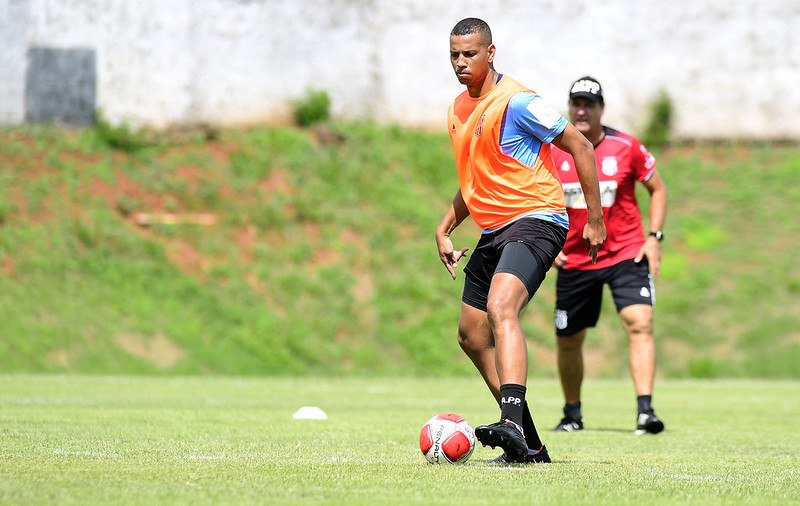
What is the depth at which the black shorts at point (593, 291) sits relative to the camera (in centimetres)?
915

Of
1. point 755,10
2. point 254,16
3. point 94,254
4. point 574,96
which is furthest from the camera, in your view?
point 755,10

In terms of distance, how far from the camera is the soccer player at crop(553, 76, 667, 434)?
911cm

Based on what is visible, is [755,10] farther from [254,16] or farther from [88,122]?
[88,122]

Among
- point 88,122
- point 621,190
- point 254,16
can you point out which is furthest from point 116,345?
point 621,190

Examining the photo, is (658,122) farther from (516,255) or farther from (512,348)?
(512,348)

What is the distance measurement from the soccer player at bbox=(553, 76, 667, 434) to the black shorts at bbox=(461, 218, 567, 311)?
331cm

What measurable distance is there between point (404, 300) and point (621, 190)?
11561mm

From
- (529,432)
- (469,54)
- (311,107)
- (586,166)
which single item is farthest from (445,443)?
(311,107)

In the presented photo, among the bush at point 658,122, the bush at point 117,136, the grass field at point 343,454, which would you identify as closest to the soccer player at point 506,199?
the grass field at point 343,454

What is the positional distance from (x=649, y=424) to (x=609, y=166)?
2.20 metres

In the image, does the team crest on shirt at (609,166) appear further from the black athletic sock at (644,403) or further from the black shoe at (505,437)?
the black shoe at (505,437)

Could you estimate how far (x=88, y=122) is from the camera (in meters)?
23.3

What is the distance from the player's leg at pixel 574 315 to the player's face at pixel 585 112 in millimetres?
1226

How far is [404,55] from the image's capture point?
25359 millimetres
